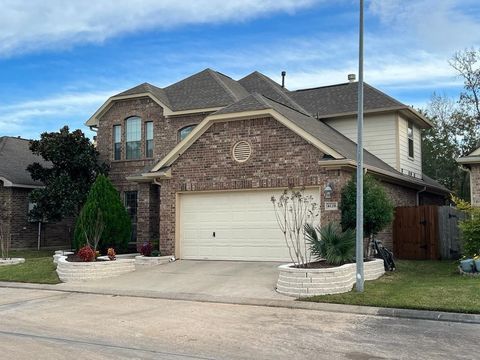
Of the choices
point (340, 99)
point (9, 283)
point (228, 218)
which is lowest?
point (9, 283)

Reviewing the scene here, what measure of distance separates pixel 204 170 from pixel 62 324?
8694 mm

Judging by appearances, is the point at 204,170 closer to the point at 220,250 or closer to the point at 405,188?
the point at 220,250

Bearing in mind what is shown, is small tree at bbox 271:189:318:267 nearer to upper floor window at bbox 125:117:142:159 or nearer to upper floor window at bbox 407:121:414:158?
upper floor window at bbox 407:121:414:158

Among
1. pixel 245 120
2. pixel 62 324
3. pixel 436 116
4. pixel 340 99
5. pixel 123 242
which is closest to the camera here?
pixel 62 324

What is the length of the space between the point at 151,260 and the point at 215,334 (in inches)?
352

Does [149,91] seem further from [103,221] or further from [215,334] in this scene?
[215,334]

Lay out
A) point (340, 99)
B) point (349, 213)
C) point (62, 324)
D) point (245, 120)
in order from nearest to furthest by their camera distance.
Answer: point (62, 324) < point (349, 213) < point (245, 120) < point (340, 99)

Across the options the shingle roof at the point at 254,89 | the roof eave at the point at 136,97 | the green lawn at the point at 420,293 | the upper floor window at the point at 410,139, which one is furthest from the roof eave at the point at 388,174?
the roof eave at the point at 136,97

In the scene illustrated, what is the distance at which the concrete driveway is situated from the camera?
1263 centimetres

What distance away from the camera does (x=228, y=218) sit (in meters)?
17.1

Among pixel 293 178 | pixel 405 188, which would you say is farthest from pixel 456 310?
pixel 405 188

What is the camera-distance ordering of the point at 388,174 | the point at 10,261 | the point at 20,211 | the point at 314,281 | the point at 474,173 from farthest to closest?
1. the point at 20,211
2. the point at 10,261
3. the point at 388,174
4. the point at 474,173
5. the point at 314,281

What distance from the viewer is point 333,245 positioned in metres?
13.2

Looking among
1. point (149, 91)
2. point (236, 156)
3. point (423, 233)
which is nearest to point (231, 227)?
point (236, 156)
